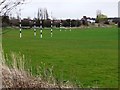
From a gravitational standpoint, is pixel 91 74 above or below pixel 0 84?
below

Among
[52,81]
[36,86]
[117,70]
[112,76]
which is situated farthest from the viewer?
[117,70]

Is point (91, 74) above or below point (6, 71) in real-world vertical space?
below

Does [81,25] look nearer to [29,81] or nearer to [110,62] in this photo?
[110,62]

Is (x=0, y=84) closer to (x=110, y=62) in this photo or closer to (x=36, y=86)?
(x=36, y=86)

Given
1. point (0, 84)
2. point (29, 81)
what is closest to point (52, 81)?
point (29, 81)

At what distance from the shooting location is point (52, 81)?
7.27 m

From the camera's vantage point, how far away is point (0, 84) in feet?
23.0

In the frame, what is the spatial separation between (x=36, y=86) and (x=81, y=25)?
7523cm

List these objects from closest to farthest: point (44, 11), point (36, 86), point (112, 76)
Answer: point (36, 86), point (112, 76), point (44, 11)

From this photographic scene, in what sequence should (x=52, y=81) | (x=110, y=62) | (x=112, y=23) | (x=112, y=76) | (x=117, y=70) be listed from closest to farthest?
(x=52, y=81)
(x=112, y=76)
(x=117, y=70)
(x=110, y=62)
(x=112, y=23)

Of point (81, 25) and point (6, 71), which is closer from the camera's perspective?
point (6, 71)

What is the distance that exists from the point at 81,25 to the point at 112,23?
22.8 feet

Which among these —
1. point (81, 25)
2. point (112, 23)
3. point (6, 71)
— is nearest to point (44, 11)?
point (81, 25)

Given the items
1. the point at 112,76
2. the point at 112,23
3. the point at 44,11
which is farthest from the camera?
the point at 44,11
